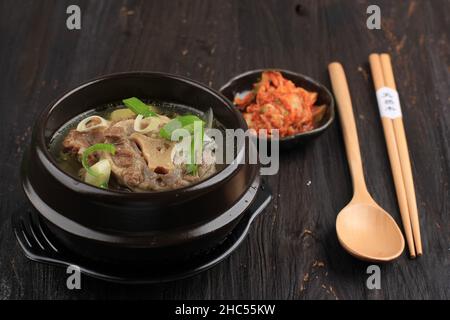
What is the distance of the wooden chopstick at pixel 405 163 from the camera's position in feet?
8.93

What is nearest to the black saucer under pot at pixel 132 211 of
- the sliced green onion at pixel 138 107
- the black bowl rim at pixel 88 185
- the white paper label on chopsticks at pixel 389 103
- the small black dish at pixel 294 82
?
the black bowl rim at pixel 88 185

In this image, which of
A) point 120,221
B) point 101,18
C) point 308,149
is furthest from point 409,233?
point 101,18

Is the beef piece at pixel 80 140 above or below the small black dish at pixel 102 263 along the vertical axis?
above

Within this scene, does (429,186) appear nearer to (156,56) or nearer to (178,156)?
(178,156)

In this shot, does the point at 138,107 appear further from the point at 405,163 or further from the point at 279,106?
the point at 405,163

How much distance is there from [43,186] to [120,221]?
0.30 meters

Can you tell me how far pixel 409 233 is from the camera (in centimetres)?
271

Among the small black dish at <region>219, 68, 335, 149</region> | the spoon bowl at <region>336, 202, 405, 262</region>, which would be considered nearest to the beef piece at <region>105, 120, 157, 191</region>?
the spoon bowl at <region>336, 202, 405, 262</region>

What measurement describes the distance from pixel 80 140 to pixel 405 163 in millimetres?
1461

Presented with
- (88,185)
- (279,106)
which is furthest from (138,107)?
(279,106)

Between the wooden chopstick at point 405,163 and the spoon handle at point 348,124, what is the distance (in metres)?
0.19

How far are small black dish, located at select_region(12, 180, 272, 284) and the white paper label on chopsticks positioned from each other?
47.4 inches

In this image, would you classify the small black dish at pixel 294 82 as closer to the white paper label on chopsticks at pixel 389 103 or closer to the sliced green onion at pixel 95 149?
the white paper label on chopsticks at pixel 389 103

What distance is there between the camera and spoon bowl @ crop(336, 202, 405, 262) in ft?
8.43
